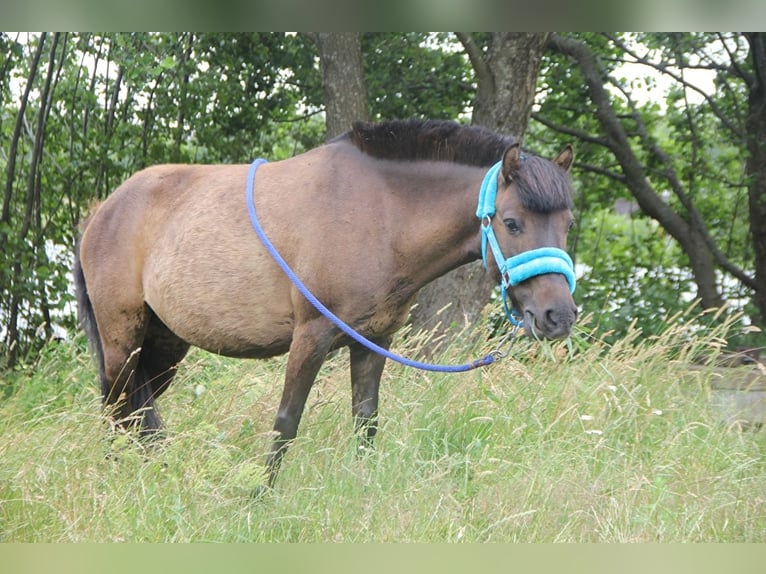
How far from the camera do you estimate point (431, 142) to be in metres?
4.06

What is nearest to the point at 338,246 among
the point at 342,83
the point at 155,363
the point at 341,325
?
the point at 341,325

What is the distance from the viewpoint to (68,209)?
8289 mm

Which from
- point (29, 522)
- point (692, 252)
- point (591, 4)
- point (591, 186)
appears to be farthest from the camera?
point (591, 186)

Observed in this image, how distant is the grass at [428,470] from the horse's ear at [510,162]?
52.3 inches

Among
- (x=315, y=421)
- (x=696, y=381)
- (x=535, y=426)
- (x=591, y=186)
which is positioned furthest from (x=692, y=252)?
(x=315, y=421)

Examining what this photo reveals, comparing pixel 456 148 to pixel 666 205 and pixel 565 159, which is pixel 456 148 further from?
pixel 666 205

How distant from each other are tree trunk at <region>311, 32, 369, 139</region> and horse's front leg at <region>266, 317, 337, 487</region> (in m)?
3.47

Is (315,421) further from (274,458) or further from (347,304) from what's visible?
(347,304)

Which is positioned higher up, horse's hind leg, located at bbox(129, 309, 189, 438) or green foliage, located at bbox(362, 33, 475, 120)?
green foliage, located at bbox(362, 33, 475, 120)

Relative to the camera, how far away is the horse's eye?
3680 mm

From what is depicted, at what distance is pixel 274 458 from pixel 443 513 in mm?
839

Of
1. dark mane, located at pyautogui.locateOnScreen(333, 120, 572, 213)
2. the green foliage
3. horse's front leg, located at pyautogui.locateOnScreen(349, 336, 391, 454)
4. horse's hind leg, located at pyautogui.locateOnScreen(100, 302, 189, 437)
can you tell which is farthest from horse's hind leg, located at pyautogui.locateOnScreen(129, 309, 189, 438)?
the green foliage

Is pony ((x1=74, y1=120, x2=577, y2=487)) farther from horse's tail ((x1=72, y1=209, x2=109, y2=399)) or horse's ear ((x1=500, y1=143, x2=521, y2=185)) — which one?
horse's tail ((x1=72, y1=209, x2=109, y2=399))

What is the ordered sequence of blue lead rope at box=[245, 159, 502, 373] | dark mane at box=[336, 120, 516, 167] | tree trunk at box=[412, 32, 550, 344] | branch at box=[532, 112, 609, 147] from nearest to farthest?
1. blue lead rope at box=[245, 159, 502, 373]
2. dark mane at box=[336, 120, 516, 167]
3. tree trunk at box=[412, 32, 550, 344]
4. branch at box=[532, 112, 609, 147]
